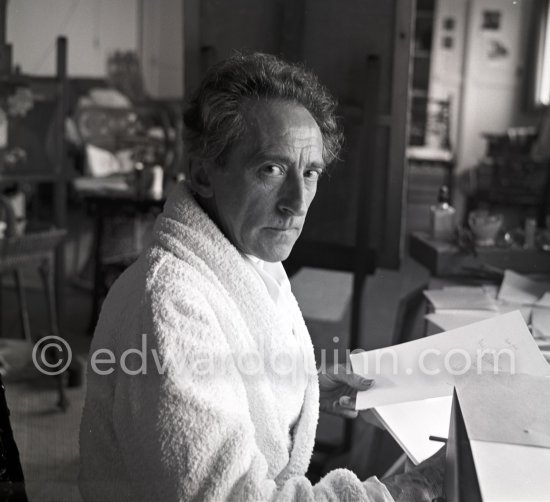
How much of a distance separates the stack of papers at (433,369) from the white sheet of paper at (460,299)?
0.53 feet

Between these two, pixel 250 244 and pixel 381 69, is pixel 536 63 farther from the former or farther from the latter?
pixel 250 244

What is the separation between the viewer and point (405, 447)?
85cm

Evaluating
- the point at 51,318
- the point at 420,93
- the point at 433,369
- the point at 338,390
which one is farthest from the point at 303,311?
the point at 420,93

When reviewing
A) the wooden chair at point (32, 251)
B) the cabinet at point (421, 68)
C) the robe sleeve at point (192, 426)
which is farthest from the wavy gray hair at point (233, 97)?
the cabinet at point (421, 68)

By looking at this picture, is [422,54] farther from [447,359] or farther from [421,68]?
[447,359]

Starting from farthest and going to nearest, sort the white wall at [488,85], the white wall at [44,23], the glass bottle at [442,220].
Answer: the white wall at [488,85], the glass bottle at [442,220], the white wall at [44,23]

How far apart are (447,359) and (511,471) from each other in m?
0.24

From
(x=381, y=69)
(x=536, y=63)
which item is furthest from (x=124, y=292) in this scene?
(x=536, y=63)

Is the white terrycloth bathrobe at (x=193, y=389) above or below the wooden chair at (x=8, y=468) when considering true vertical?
above

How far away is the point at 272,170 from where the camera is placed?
78cm

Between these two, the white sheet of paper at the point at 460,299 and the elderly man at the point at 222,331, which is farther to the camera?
the white sheet of paper at the point at 460,299

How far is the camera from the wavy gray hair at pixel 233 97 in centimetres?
77

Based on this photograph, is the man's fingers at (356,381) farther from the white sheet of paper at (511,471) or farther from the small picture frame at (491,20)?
the small picture frame at (491,20)

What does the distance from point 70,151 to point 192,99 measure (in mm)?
3632
